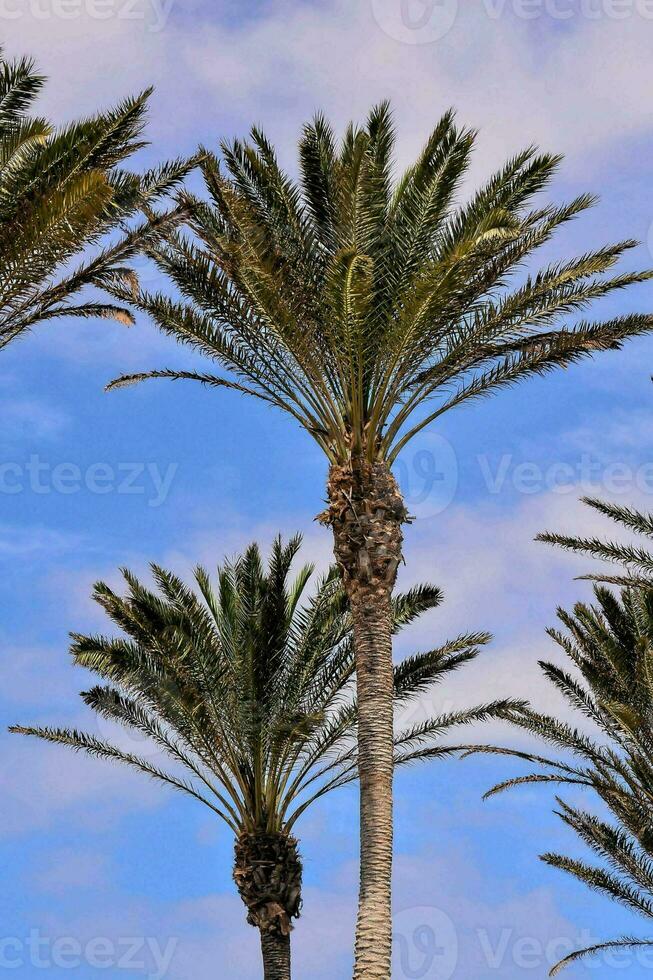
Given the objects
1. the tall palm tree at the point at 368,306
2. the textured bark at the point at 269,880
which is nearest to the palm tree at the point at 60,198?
the tall palm tree at the point at 368,306

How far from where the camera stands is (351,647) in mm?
22250

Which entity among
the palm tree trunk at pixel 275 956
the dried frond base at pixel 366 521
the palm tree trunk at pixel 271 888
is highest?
the dried frond base at pixel 366 521

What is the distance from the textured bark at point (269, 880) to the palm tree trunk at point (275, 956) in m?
0.06

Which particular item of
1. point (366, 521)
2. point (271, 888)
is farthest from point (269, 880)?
point (366, 521)

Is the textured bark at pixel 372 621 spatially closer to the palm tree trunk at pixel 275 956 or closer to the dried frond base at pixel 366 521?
the dried frond base at pixel 366 521

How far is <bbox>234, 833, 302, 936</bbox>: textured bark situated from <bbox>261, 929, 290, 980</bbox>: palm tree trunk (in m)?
0.06

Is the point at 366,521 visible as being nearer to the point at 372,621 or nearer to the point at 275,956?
the point at 372,621

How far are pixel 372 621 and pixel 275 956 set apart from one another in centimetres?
733

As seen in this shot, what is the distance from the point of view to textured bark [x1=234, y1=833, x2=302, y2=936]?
22406 millimetres

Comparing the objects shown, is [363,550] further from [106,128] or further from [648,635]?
[648,635]

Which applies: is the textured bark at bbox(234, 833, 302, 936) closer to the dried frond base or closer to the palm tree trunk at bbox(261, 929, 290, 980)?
the palm tree trunk at bbox(261, 929, 290, 980)

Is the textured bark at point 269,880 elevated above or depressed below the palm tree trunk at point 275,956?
above

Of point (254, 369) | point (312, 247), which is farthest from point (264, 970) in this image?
point (312, 247)

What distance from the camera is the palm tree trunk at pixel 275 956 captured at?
2227 cm
